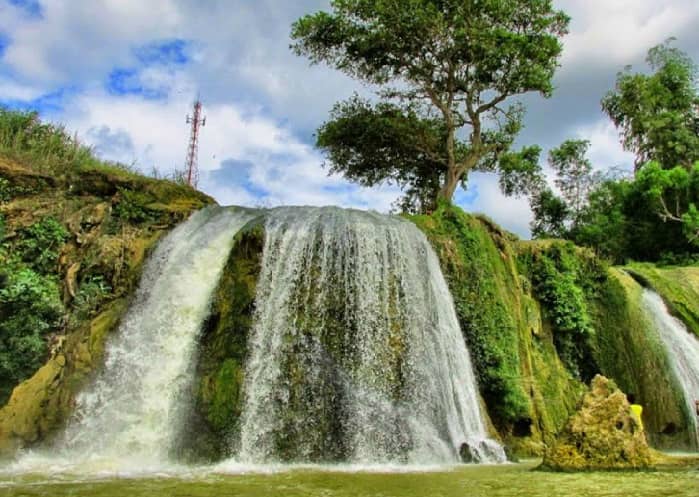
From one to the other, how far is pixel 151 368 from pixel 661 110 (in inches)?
1234

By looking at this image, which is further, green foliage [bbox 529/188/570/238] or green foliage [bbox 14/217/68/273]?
green foliage [bbox 529/188/570/238]

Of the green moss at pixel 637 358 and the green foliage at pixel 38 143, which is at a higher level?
the green foliage at pixel 38 143

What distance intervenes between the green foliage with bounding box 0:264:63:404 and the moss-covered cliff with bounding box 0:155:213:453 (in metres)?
0.02

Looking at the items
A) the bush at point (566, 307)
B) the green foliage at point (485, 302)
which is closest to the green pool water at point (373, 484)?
the green foliage at point (485, 302)

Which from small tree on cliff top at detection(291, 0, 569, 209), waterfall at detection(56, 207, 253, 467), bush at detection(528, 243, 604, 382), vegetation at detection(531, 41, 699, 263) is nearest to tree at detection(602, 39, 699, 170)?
vegetation at detection(531, 41, 699, 263)

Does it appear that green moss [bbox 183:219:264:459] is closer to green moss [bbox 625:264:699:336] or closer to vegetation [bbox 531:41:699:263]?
green moss [bbox 625:264:699:336]

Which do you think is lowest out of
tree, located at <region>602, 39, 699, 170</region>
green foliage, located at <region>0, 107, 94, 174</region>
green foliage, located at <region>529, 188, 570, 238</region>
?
green foliage, located at <region>0, 107, 94, 174</region>

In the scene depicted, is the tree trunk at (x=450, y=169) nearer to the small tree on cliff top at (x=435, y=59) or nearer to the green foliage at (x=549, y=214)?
the small tree on cliff top at (x=435, y=59)

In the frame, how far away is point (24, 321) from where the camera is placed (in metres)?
12.6

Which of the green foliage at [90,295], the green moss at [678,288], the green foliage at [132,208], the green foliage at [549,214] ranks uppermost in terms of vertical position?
the green foliage at [549,214]

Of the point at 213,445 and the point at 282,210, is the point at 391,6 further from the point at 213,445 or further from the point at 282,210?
the point at 213,445

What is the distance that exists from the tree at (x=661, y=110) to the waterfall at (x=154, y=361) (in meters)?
26.4

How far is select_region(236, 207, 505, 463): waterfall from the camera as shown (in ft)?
34.6

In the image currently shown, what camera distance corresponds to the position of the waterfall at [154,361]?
1072 cm
